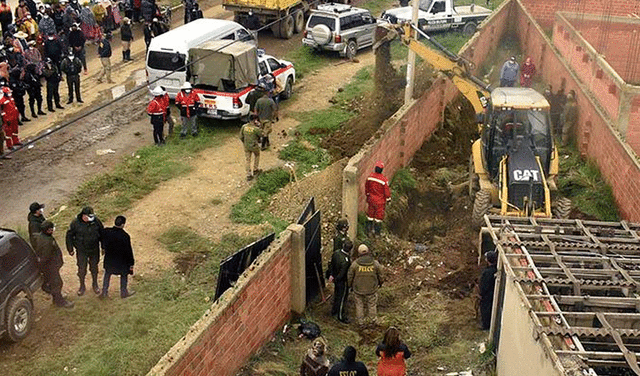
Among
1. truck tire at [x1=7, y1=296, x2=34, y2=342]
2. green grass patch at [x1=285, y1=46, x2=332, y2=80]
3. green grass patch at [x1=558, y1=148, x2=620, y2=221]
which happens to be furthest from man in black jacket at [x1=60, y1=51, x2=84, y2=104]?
green grass patch at [x1=558, y1=148, x2=620, y2=221]

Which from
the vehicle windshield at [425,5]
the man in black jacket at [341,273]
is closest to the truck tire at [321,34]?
the vehicle windshield at [425,5]

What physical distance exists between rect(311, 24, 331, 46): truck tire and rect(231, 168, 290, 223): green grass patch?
9011mm

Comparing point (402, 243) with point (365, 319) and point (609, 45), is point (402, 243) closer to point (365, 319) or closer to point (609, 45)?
point (365, 319)

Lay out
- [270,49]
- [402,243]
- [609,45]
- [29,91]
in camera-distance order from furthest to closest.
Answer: [270,49], [609,45], [29,91], [402,243]

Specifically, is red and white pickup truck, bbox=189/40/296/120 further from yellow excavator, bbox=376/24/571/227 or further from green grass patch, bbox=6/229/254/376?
yellow excavator, bbox=376/24/571/227

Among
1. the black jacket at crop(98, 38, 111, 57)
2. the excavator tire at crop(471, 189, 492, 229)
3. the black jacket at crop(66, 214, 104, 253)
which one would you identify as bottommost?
the excavator tire at crop(471, 189, 492, 229)

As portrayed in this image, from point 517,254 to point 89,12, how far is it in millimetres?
19064

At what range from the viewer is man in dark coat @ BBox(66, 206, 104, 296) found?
43.4 ft

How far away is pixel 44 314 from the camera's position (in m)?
13.2

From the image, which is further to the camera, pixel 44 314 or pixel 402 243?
pixel 402 243

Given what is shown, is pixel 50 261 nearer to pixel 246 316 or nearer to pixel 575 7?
pixel 246 316

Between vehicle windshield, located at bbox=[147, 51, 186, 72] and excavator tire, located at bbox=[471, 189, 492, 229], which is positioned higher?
vehicle windshield, located at bbox=[147, 51, 186, 72]

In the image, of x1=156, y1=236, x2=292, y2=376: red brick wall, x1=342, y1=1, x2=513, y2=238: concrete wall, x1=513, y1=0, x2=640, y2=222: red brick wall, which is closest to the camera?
x1=156, y1=236, x2=292, y2=376: red brick wall

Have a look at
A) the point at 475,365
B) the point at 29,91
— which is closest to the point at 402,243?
the point at 475,365
